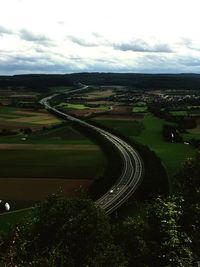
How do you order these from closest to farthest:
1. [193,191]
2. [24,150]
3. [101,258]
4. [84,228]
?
[101,258] → [84,228] → [193,191] → [24,150]

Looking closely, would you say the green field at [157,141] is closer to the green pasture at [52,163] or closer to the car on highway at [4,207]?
the green pasture at [52,163]

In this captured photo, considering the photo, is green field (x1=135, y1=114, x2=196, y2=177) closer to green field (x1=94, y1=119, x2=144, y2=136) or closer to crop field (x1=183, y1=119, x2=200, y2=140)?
green field (x1=94, y1=119, x2=144, y2=136)

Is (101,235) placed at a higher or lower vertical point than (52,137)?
higher

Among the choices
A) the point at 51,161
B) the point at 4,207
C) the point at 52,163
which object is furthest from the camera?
the point at 51,161

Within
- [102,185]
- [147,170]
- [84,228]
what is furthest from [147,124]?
[84,228]

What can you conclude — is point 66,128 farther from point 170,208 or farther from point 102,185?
point 170,208

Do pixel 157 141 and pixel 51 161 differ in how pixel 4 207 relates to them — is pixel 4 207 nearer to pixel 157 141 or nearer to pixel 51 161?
pixel 51 161

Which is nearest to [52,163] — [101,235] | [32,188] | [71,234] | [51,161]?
[51,161]
